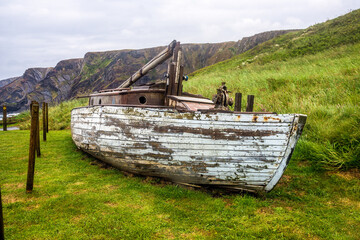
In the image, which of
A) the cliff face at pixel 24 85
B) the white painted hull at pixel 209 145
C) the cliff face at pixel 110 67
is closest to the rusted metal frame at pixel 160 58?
the white painted hull at pixel 209 145

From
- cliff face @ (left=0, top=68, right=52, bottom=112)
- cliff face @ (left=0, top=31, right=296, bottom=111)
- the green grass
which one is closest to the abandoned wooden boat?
the green grass

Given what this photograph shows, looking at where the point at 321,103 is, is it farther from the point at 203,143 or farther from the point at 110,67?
the point at 110,67

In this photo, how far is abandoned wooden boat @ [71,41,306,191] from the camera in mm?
3893

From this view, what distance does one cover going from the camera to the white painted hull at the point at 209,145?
3.89m

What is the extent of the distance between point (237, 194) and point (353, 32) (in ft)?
92.3

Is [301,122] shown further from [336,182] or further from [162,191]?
[162,191]

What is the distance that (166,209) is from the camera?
12.1 ft

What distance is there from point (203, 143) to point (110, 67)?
3488 inches

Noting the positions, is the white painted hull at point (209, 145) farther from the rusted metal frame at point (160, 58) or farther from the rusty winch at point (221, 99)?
the rusted metal frame at point (160, 58)

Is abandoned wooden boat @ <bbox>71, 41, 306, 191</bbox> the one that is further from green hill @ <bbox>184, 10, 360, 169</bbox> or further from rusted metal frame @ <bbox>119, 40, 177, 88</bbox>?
rusted metal frame @ <bbox>119, 40, 177, 88</bbox>

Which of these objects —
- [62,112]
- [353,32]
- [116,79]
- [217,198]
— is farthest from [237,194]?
[116,79]

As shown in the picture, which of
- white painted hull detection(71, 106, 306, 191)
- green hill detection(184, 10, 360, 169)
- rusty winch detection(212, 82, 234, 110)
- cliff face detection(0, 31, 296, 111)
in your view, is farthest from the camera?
cliff face detection(0, 31, 296, 111)

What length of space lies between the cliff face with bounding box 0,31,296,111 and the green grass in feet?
236

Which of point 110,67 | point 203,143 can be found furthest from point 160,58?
point 110,67
